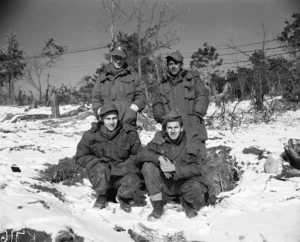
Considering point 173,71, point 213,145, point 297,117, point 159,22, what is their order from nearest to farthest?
point 173,71, point 213,145, point 297,117, point 159,22

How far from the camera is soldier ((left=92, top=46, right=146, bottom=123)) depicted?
462 centimetres

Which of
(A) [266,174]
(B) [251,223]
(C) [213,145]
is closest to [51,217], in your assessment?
(B) [251,223]

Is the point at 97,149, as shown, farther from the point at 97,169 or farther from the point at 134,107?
the point at 134,107

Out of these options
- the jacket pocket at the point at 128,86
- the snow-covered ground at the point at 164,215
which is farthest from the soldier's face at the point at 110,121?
the snow-covered ground at the point at 164,215

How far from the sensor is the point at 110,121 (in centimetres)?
394

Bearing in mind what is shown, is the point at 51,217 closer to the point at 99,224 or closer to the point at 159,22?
the point at 99,224

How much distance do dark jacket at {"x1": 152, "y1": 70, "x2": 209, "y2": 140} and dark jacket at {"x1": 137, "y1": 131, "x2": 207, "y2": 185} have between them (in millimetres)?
621

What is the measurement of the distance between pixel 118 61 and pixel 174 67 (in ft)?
2.67

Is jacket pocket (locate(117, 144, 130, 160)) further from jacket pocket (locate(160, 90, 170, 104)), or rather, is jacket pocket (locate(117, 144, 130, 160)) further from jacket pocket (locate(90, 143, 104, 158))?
jacket pocket (locate(160, 90, 170, 104))

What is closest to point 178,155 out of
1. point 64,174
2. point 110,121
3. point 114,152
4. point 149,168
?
point 149,168

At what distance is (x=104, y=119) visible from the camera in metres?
3.98

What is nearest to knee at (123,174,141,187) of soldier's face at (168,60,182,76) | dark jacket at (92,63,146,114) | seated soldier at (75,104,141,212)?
seated soldier at (75,104,141,212)

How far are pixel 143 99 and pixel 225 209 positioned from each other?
197cm

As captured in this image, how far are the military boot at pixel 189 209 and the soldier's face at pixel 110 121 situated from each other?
1238 mm
